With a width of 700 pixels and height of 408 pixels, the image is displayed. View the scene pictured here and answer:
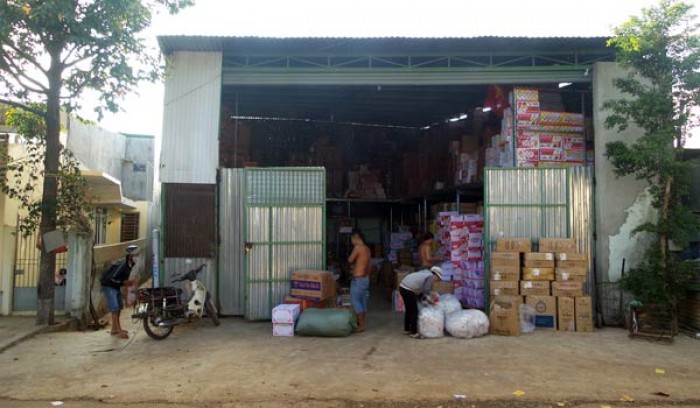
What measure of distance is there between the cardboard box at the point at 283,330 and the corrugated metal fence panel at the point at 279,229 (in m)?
1.15

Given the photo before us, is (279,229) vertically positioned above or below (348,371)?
above

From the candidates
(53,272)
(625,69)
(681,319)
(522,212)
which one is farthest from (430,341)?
(53,272)

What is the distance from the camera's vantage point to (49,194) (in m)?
9.43

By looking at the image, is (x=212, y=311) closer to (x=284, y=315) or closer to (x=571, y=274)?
(x=284, y=315)

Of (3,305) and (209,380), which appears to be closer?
(209,380)

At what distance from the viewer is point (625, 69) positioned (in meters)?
9.84

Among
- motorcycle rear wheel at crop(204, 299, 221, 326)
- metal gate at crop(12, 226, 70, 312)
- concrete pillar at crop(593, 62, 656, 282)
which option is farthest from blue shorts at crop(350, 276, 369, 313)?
metal gate at crop(12, 226, 70, 312)

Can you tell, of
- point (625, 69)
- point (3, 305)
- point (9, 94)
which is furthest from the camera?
point (3, 305)

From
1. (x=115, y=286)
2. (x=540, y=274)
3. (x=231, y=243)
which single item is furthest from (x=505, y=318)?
(x=115, y=286)

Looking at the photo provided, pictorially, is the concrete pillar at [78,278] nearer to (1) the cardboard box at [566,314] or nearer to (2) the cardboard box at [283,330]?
(2) the cardboard box at [283,330]

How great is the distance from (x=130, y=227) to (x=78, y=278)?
11.6 metres

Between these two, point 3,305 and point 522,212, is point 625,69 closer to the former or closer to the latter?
point 522,212

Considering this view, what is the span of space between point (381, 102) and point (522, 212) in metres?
5.95

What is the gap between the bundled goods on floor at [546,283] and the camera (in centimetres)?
912
